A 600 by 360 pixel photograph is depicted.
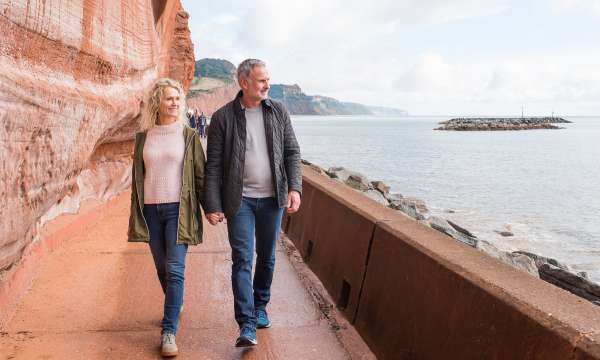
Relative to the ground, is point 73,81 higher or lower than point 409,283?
higher

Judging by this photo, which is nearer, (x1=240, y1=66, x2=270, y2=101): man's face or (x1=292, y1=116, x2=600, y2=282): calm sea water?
(x1=240, y1=66, x2=270, y2=101): man's face

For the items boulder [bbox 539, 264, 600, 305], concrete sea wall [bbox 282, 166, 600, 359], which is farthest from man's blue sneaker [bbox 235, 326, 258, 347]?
boulder [bbox 539, 264, 600, 305]

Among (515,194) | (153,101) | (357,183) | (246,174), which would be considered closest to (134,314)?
(246,174)

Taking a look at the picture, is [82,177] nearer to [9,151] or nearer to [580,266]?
[9,151]

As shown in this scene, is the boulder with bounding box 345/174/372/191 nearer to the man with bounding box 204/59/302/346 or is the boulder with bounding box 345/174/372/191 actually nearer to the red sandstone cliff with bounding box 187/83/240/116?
the man with bounding box 204/59/302/346

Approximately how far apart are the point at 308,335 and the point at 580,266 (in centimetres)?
1159

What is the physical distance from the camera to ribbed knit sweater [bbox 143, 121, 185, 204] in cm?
399

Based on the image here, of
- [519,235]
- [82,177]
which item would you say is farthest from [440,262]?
[519,235]

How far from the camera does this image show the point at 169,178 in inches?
158

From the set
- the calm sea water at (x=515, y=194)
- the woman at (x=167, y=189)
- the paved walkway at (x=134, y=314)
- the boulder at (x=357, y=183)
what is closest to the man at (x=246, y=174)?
the woman at (x=167, y=189)

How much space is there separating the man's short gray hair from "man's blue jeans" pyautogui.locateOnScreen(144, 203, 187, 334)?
0.98 metres

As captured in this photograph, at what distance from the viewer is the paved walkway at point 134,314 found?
Result: 3987 millimetres

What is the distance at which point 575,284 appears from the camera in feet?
33.8

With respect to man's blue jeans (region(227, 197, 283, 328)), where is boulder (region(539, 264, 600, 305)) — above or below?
below
